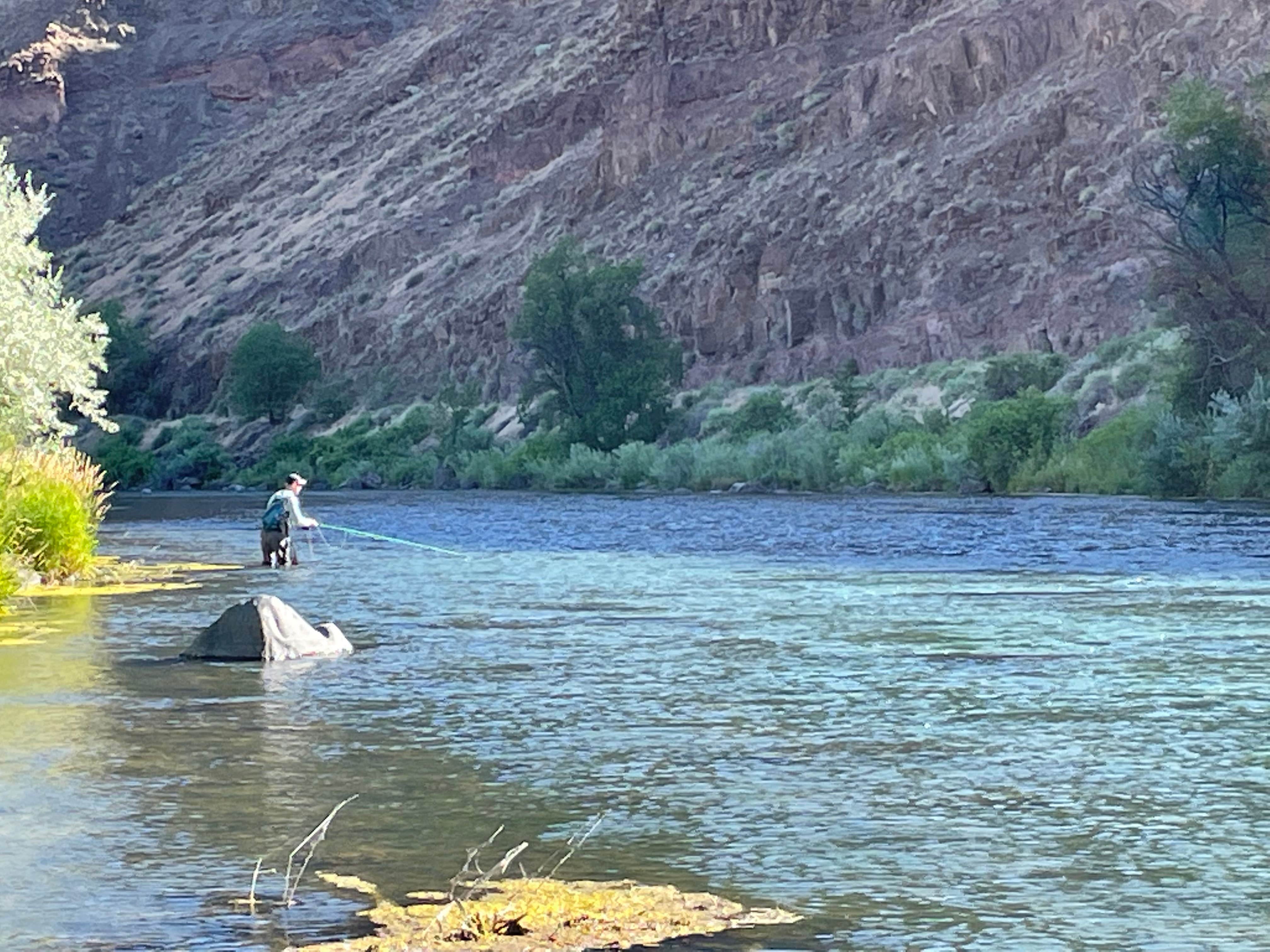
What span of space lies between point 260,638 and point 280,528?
13018mm

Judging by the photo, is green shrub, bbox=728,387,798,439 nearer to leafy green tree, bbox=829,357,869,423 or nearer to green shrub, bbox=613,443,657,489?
leafy green tree, bbox=829,357,869,423

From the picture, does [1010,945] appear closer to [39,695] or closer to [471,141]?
[39,695]

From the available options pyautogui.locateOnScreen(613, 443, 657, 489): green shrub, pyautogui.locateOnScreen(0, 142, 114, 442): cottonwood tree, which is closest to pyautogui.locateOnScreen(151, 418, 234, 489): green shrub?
pyautogui.locateOnScreen(613, 443, 657, 489): green shrub

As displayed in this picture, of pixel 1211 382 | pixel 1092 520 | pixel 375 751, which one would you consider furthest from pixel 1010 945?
pixel 1211 382

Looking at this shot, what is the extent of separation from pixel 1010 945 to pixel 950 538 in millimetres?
26592

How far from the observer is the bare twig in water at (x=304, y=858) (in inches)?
320

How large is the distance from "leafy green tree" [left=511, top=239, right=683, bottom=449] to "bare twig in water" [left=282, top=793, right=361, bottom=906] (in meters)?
60.7

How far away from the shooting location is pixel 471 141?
104750 mm

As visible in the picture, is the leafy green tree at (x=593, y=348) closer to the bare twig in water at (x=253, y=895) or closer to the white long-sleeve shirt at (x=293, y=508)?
the white long-sleeve shirt at (x=293, y=508)

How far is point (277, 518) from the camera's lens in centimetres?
2969

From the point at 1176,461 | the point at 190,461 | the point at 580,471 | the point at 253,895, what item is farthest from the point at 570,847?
the point at 190,461

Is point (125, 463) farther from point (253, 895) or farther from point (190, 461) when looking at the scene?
point (253, 895)

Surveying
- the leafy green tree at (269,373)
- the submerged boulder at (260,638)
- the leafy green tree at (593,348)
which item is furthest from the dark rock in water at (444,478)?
the submerged boulder at (260,638)

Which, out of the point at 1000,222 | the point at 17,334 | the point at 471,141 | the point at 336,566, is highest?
the point at 471,141
